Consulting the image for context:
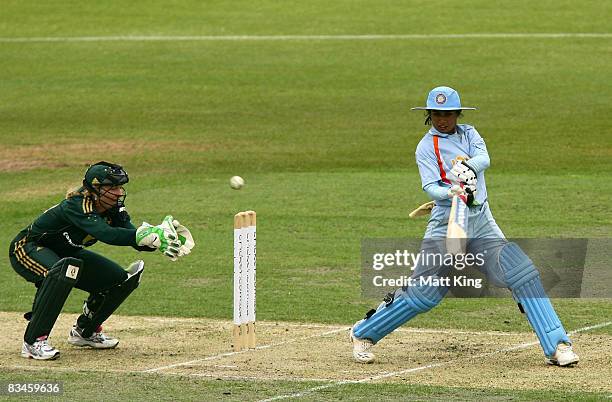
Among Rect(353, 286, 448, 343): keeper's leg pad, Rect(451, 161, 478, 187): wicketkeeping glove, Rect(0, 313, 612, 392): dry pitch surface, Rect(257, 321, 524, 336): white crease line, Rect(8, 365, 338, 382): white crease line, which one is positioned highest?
Rect(451, 161, 478, 187): wicketkeeping glove

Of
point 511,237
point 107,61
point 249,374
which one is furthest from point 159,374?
point 107,61

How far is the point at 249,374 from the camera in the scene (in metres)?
10.7

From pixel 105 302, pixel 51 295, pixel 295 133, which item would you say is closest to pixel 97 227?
pixel 51 295

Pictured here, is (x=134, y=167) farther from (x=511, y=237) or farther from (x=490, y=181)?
(x=511, y=237)

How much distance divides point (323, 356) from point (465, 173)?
2007mm

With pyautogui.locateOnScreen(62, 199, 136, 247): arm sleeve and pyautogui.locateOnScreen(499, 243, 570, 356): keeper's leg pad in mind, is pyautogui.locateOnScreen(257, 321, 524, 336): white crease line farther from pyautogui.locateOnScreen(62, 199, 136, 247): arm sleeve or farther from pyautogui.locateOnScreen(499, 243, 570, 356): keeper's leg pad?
pyautogui.locateOnScreen(62, 199, 136, 247): arm sleeve

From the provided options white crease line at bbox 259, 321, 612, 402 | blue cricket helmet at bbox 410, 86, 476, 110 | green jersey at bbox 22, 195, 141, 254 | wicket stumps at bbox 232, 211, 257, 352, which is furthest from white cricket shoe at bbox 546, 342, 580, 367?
green jersey at bbox 22, 195, 141, 254

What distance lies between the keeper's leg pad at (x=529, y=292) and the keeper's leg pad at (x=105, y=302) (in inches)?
125

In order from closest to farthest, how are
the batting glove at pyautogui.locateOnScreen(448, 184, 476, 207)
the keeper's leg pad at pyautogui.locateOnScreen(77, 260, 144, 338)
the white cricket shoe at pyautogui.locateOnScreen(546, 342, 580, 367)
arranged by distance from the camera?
the batting glove at pyautogui.locateOnScreen(448, 184, 476, 207) → the white cricket shoe at pyautogui.locateOnScreen(546, 342, 580, 367) → the keeper's leg pad at pyautogui.locateOnScreen(77, 260, 144, 338)

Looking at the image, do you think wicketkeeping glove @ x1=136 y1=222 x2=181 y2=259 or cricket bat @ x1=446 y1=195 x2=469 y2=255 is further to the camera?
wicketkeeping glove @ x1=136 y1=222 x2=181 y2=259

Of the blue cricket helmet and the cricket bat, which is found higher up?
the blue cricket helmet

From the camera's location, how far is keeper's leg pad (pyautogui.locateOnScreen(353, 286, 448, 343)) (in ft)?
35.7

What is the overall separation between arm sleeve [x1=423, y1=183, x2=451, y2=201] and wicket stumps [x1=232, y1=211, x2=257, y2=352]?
63.1 inches

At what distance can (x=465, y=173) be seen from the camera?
10.6 metres
